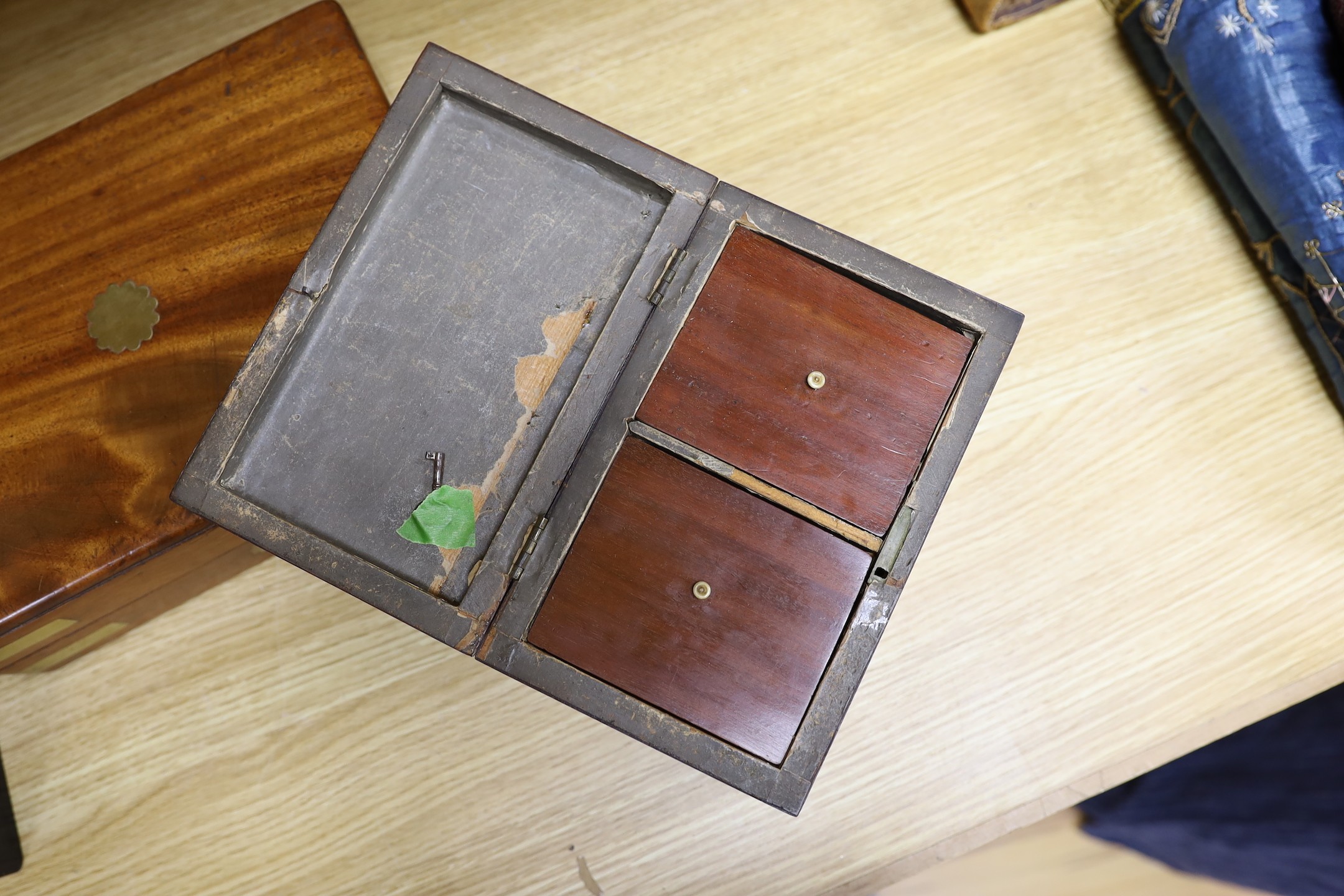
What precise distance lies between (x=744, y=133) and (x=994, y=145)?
0.44m

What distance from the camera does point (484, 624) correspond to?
891 millimetres

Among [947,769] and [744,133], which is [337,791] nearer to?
[947,769]

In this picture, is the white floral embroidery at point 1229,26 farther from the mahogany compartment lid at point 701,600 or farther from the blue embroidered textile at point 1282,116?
the mahogany compartment lid at point 701,600

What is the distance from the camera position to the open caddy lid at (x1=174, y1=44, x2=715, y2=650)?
2.97ft

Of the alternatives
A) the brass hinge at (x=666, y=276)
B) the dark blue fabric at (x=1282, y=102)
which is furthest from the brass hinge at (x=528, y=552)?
the dark blue fabric at (x=1282, y=102)

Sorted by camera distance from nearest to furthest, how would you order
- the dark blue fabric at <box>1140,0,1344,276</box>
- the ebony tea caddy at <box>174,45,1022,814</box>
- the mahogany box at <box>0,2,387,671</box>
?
the ebony tea caddy at <box>174,45,1022,814</box> < the mahogany box at <box>0,2,387,671</box> < the dark blue fabric at <box>1140,0,1344,276</box>

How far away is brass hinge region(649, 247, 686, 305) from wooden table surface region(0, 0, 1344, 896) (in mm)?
623

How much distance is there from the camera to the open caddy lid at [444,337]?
2.97 feet

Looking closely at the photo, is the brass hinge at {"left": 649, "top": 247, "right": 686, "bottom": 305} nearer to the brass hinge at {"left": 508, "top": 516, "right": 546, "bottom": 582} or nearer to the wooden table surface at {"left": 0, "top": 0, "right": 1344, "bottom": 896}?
the brass hinge at {"left": 508, "top": 516, "right": 546, "bottom": 582}

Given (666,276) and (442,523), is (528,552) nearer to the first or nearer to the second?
(442,523)

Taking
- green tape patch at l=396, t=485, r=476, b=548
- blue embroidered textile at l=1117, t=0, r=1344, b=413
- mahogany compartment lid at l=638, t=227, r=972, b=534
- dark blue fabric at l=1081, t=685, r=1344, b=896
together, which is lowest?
green tape patch at l=396, t=485, r=476, b=548

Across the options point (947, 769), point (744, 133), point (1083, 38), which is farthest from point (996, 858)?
point (1083, 38)

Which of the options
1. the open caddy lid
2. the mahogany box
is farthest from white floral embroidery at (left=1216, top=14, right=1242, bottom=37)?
the mahogany box

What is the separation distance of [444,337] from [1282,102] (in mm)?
1325
